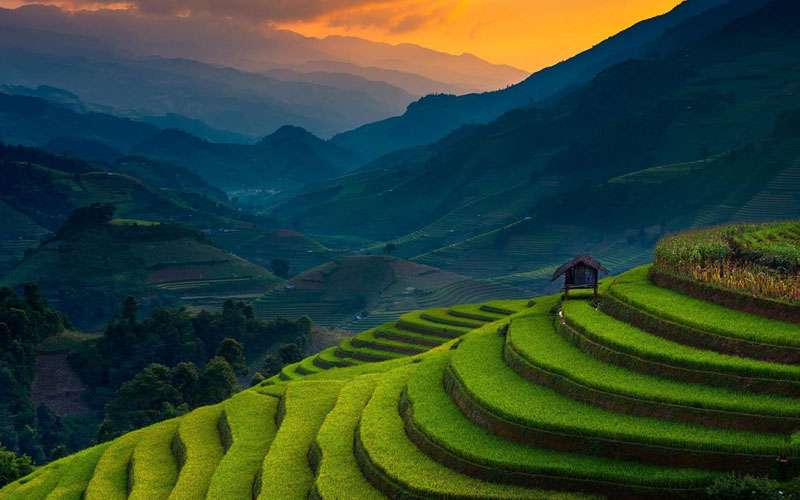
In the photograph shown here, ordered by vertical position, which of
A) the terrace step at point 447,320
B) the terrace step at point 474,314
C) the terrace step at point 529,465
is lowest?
the terrace step at point 447,320

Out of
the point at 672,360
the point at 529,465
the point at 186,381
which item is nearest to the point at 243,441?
the point at 529,465

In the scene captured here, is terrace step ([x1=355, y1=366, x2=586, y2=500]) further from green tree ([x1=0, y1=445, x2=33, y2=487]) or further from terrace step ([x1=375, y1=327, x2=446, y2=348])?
green tree ([x1=0, y1=445, x2=33, y2=487])

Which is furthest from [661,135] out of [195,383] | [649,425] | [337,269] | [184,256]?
[649,425]

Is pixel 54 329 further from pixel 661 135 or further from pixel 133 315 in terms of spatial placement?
pixel 661 135

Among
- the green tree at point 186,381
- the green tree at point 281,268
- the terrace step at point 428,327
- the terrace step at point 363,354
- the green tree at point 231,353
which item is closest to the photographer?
the terrace step at point 363,354

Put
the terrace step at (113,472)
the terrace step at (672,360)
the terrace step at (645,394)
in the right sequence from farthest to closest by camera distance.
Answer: the terrace step at (113,472) → the terrace step at (672,360) → the terrace step at (645,394)

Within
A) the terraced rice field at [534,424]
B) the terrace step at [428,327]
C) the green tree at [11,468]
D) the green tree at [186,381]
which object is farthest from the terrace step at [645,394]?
the green tree at [186,381]

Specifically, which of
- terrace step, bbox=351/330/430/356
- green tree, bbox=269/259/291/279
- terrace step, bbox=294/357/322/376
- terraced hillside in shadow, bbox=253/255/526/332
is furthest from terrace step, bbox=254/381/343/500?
green tree, bbox=269/259/291/279

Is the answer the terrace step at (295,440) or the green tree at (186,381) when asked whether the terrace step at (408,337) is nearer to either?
the green tree at (186,381)
